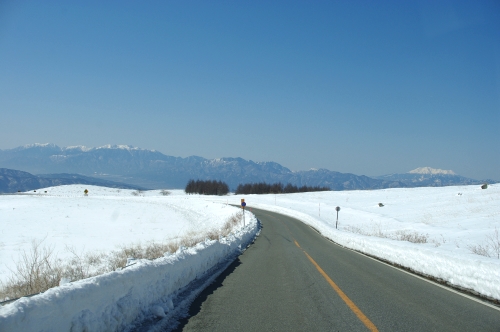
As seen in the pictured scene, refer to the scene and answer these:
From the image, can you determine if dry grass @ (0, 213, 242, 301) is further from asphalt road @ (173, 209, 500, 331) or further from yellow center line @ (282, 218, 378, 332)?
yellow center line @ (282, 218, 378, 332)

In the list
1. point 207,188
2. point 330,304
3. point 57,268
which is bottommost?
point 57,268

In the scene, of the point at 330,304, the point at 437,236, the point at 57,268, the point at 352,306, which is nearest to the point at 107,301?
the point at 330,304

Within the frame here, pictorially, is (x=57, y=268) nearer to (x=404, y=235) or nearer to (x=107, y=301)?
(x=107, y=301)

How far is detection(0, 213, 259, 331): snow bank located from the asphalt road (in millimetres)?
637

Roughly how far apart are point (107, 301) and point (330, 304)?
3.87 m

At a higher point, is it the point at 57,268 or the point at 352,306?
the point at 352,306

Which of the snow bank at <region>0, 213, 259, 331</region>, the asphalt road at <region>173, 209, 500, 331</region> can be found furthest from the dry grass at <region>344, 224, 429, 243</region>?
the snow bank at <region>0, 213, 259, 331</region>

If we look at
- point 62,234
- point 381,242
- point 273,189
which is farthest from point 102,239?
point 273,189

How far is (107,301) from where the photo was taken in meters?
4.70

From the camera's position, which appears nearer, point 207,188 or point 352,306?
point 352,306

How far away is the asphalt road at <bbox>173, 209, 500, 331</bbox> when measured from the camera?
17.8 feet

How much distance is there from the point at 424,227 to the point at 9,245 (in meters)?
29.0

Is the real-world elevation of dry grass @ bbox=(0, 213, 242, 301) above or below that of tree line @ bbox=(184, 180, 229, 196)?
below

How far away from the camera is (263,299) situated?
6.93 metres
